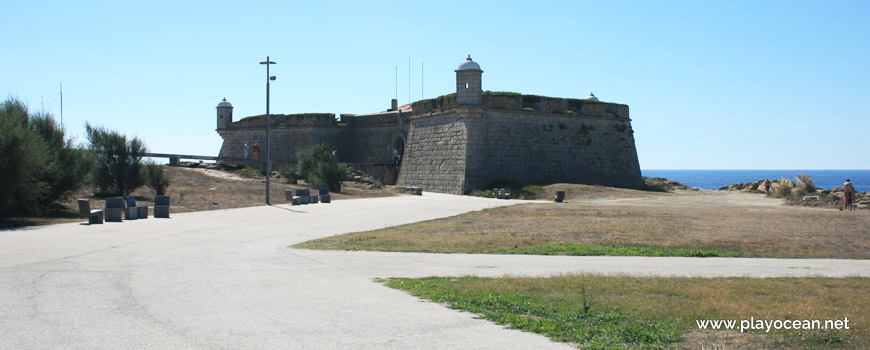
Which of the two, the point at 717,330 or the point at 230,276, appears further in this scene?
the point at 230,276

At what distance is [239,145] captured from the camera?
173ft

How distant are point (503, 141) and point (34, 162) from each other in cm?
2223

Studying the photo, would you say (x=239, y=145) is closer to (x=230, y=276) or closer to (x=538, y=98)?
(x=538, y=98)

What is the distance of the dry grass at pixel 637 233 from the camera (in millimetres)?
12344

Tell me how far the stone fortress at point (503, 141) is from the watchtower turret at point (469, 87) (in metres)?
→ 0.05

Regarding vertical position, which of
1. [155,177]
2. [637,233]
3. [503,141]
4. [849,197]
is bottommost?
[637,233]

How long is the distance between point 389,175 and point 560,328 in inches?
1372

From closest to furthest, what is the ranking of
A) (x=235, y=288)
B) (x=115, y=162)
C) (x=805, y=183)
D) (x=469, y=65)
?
(x=235, y=288) < (x=115, y=162) < (x=805, y=183) < (x=469, y=65)

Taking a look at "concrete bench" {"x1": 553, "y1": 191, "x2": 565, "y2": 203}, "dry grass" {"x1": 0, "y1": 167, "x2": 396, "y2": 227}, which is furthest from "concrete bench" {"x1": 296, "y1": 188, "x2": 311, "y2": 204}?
"concrete bench" {"x1": 553, "y1": 191, "x2": 565, "y2": 203}

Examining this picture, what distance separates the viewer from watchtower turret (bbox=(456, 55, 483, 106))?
107 feet

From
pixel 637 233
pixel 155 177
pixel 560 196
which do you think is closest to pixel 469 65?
pixel 560 196

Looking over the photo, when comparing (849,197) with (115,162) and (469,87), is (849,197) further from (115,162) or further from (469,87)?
(115,162)

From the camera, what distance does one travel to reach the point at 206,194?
2670 cm

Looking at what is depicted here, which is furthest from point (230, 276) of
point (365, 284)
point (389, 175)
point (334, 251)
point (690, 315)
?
point (389, 175)
